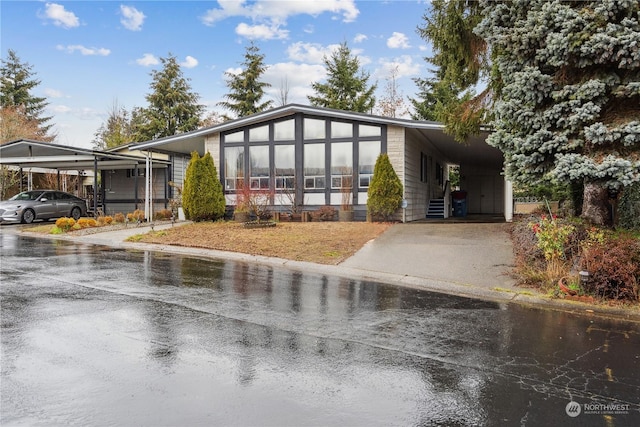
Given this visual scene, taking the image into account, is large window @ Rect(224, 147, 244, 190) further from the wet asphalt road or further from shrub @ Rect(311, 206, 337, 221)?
the wet asphalt road

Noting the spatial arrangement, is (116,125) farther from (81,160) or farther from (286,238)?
(286,238)

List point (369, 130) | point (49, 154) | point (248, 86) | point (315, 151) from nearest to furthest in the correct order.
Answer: point (369, 130), point (315, 151), point (49, 154), point (248, 86)

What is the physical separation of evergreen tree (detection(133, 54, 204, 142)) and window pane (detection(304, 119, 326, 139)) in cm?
2155

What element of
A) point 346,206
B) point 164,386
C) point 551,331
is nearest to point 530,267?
point 551,331

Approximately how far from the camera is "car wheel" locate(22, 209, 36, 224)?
1981 cm

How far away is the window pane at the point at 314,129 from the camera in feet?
58.8

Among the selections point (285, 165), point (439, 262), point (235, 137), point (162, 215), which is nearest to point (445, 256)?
point (439, 262)

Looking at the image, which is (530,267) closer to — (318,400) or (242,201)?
(318,400)

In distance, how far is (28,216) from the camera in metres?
20.0

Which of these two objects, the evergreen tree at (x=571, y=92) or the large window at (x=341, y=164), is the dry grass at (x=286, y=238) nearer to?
the large window at (x=341, y=164)

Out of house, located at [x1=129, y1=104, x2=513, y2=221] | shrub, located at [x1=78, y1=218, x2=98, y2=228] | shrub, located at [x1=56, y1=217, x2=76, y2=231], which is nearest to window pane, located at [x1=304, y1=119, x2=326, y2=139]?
house, located at [x1=129, y1=104, x2=513, y2=221]

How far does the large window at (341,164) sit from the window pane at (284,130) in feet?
6.11

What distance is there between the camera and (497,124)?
8805mm

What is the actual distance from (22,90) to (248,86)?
2084cm
